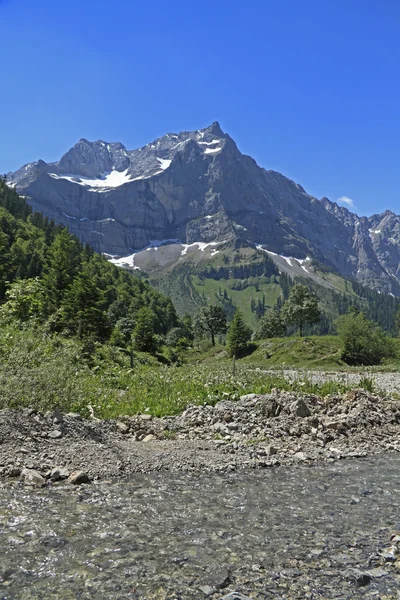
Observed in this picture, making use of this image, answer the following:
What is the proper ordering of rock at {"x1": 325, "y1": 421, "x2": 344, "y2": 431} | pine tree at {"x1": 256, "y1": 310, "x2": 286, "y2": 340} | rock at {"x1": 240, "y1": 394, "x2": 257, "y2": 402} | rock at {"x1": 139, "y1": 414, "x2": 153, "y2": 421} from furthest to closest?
pine tree at {"x1": 256, "y1": 310, "x2": 286, "y2": 340} → rock at {"x1": 240, "y1": 394, "x2": 257, "y2": 402} → rock at {"x1": 139, "y1": 414, "x2": 153, "y2": 421} → rock at {"x1": 325, "y1": 421, "x2": 344, "y2": 431}

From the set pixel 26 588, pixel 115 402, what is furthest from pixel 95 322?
pixel 26 588

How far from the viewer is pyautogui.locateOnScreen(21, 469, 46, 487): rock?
891 centimetres

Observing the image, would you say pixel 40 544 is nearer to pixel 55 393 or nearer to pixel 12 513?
pixel 12 513

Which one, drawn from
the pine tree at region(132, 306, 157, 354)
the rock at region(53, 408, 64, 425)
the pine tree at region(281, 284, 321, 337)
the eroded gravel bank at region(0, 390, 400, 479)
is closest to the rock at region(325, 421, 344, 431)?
the eroded gravel bank at region(0, 390, 400, 479)

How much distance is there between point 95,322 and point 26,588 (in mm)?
48787

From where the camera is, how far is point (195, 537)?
701cm

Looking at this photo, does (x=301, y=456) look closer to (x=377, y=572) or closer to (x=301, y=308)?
(x=377, y=572)

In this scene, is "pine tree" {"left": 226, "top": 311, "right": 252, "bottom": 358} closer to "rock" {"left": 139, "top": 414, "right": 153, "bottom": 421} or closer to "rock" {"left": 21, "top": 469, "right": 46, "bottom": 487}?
"rock" {"left": 139, "top": 414, "right": 153, "bottom": 421}

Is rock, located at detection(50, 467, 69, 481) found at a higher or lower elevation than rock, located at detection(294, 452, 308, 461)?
higher

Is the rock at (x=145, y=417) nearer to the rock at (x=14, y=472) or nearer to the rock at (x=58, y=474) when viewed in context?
the rock at (x=58, y=474)

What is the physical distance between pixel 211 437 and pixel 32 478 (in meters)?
6.52

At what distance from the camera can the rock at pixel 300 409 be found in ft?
51.3

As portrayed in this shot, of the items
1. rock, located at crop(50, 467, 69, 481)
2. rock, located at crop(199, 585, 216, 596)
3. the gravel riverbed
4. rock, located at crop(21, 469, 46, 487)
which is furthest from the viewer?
rock, located at crop(50, 467, 69, 481)

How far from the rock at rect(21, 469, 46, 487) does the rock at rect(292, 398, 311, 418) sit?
32.6 ft
